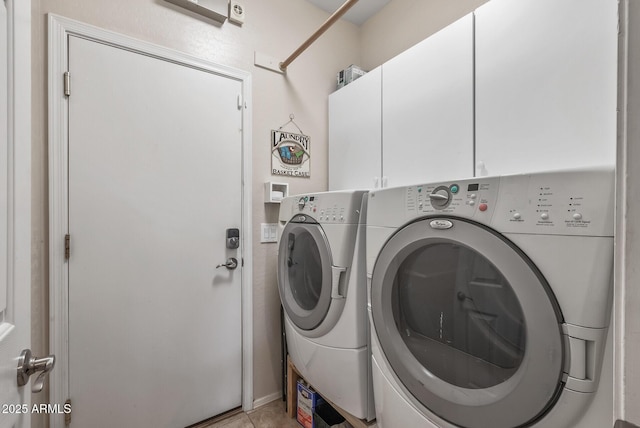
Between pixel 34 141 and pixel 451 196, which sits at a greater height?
pixel 34 141

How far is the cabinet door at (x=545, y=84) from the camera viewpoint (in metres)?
0.86

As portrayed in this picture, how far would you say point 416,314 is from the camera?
3.26 ft

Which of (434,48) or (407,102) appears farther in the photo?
(407,102)

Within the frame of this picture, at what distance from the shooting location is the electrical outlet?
5.52 feet

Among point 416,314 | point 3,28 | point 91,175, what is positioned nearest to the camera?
point 3,28

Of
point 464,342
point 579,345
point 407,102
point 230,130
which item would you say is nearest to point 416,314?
point 464,342

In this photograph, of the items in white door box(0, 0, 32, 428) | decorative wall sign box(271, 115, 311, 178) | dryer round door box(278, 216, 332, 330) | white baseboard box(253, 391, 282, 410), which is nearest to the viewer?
white door box(0, 0, 32, 428)

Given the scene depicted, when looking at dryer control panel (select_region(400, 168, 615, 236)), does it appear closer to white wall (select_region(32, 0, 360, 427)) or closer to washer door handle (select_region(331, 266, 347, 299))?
washer door handle (select_region(331, 266, 347, 299))

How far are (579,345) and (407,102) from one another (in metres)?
1.26

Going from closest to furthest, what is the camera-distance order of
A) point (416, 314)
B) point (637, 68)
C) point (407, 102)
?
point (637, 68)
point (416, 314)
point (407, 102)

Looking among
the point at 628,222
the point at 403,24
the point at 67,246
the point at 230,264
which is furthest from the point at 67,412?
the point at 403,24

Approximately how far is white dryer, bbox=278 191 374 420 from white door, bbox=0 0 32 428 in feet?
Result: 3.14

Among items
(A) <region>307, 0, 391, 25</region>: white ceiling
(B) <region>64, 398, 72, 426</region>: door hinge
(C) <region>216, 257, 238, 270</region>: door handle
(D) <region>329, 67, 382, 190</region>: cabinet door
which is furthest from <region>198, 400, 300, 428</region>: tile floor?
(A) <region>307, 0, 391, 25</region>: white ceiling

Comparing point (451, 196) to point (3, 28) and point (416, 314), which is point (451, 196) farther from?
point (3, 28)
